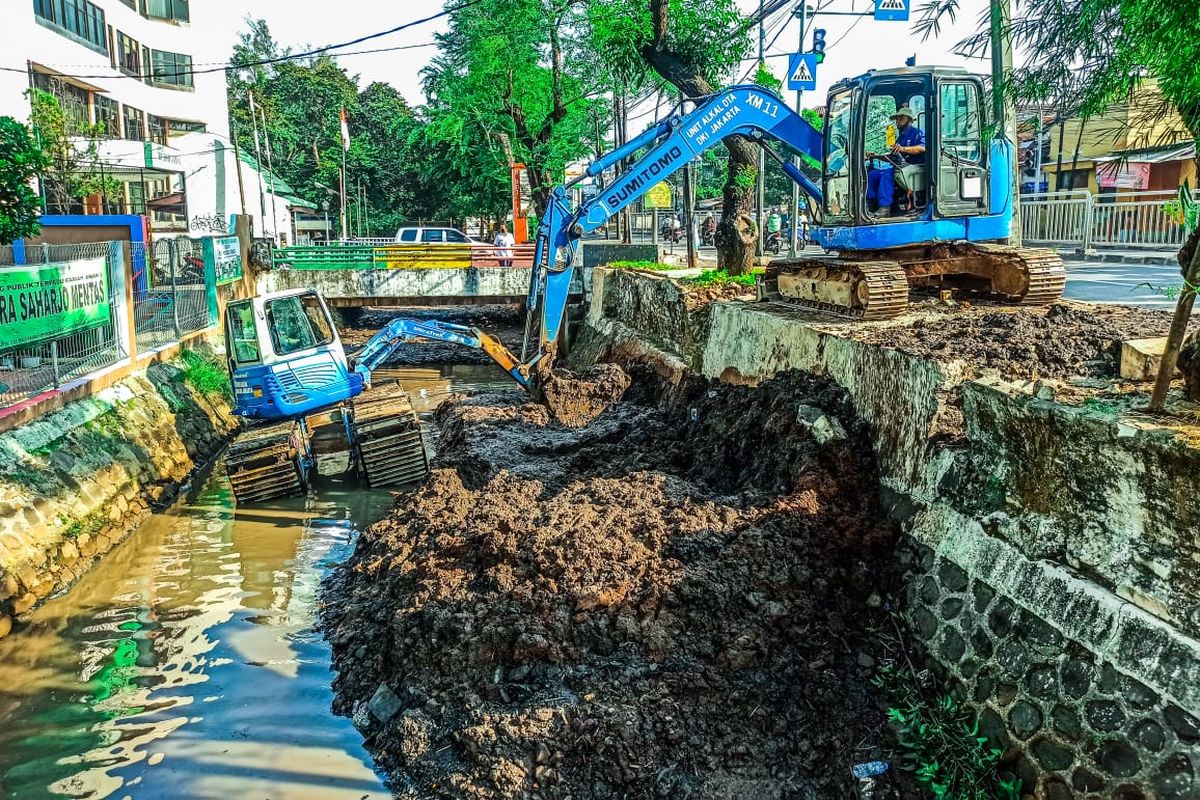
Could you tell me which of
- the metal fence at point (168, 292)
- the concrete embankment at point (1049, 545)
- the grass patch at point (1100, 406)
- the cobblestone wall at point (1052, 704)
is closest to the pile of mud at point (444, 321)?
the metal fence at point (168, 292)

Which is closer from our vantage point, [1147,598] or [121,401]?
[1147,598]

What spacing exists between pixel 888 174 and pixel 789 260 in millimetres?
1814

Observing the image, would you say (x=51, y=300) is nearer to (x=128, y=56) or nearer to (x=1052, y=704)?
(x=1052, y=704)

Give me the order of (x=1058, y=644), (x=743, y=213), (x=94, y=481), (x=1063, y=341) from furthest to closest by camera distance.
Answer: (x=743, y=213) → (x=94, y=481) → (x=1063, y=341) → (x=1058, y=644)

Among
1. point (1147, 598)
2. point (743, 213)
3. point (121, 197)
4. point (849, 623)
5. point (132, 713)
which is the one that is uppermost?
point (121, 197)

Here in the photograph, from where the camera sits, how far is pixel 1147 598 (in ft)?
16.4

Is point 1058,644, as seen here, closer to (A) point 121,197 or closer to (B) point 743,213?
(B) point 743,213

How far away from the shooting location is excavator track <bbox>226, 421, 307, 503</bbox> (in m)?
12.1

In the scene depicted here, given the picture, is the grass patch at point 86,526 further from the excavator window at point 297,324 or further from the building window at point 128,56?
the building window at point 128,56

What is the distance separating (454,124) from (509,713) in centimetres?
2732

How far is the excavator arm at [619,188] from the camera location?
12836mm

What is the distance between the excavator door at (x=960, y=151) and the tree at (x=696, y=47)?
5.37m

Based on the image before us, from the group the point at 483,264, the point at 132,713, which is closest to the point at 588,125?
the point at 483,264

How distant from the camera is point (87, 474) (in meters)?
11.1
